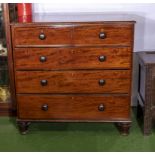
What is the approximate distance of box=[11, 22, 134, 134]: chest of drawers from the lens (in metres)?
2.66

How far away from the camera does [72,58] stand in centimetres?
273

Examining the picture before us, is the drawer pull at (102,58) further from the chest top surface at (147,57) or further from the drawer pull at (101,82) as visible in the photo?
the chest top surface at (147,57)

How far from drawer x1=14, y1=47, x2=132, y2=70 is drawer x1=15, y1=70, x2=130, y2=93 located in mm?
55

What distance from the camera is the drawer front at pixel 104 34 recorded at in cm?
263

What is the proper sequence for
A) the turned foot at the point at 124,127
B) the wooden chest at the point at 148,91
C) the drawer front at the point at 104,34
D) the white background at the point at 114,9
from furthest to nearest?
the white background at the point at 114,9
the turned foot at the point at 124,127
the wooden chest at the point at 148,91
the drawer front at the point at 104,34

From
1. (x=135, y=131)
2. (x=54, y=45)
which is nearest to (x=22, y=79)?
(x=54, y=45)

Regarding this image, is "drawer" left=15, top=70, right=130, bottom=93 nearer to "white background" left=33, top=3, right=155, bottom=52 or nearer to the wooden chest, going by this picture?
the wooden chest

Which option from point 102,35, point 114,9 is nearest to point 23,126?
point 102,35

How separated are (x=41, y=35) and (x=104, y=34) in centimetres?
53

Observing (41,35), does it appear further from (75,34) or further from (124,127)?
(124,127)

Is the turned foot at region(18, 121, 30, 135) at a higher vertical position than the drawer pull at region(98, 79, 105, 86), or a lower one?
lower

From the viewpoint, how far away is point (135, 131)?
2.99 m

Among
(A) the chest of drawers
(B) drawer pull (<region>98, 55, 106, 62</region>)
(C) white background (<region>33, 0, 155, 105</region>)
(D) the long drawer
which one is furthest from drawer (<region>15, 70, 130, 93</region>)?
(C) white background (<region>33, 0, 155, 105</region>)

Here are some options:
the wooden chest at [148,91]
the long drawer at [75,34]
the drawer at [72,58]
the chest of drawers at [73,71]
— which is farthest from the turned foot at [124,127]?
the long drawer at [75,34]
